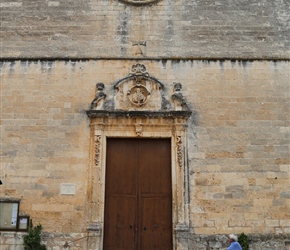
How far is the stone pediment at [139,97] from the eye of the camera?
772 cm

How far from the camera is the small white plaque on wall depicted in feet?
24.3

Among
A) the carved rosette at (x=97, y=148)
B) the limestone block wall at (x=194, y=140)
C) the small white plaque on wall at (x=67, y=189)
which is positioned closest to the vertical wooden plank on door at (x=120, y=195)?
the carved rosette at (x=97, y=148)

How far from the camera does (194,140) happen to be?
7.63m

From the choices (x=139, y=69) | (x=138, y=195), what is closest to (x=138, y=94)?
(x=139, y=69)

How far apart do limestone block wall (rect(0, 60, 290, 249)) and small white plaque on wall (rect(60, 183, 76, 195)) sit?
2.3 inches

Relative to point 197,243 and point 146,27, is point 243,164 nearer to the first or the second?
point 197,243

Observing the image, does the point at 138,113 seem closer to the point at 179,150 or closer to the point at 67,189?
the point at 179,150

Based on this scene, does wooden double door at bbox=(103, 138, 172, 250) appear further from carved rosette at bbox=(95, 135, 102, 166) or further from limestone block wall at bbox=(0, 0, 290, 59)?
limestone block wall at bbox=(0, 0, 290, 59)

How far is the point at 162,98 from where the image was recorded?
7.85m

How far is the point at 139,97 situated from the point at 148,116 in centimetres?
46

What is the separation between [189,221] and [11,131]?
403 cm

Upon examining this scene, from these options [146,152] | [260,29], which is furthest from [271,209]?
[260,29]

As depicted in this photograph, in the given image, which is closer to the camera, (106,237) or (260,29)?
(106,237)

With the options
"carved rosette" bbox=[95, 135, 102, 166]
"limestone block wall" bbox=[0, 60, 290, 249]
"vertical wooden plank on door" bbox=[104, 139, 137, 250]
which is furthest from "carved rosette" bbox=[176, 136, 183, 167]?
"carved rosette" bbox=[95, 135, 102, 166]
